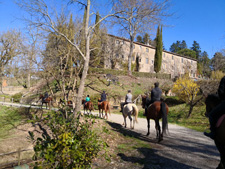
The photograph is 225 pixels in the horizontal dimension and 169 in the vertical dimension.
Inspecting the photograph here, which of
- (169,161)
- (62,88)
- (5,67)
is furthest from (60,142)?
(5,67)

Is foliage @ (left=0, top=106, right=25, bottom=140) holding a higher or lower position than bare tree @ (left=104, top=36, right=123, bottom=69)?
lower

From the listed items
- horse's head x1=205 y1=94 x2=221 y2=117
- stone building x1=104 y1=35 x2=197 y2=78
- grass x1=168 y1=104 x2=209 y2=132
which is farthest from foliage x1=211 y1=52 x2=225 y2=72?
horse's head x1=205 y1=94 x2=221 y2=117

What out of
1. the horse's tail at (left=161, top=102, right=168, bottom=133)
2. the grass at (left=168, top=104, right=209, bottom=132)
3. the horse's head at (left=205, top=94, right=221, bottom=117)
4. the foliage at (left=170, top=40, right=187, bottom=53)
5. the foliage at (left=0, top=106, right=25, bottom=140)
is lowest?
the foliage at (left=0, top=106, right=25, bottom=140)

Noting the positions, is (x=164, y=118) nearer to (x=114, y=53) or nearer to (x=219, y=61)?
(x=114, y=53)

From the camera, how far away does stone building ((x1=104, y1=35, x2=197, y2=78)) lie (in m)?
42.4

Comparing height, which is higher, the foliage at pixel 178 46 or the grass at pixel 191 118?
the foliage at pixel 178 46

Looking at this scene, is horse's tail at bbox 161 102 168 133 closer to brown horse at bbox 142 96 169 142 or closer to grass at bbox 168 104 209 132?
brown horse at bbox 142 96 169 142

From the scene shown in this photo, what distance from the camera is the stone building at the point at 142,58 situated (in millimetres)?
42438

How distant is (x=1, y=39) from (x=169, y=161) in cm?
3536

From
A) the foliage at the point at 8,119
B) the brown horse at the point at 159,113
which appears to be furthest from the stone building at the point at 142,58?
the brown horse at the point at 159,113

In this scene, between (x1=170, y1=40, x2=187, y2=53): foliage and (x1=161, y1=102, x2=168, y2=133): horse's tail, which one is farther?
(x1=170, y1=40, x2=187, y2=53): foliage

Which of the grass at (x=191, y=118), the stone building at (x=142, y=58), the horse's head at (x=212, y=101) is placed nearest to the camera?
the horse's head at (x=212, y=101)

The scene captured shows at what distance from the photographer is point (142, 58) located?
52812 millimetres

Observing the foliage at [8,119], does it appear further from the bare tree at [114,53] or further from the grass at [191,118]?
the bare tree at [114,53]
